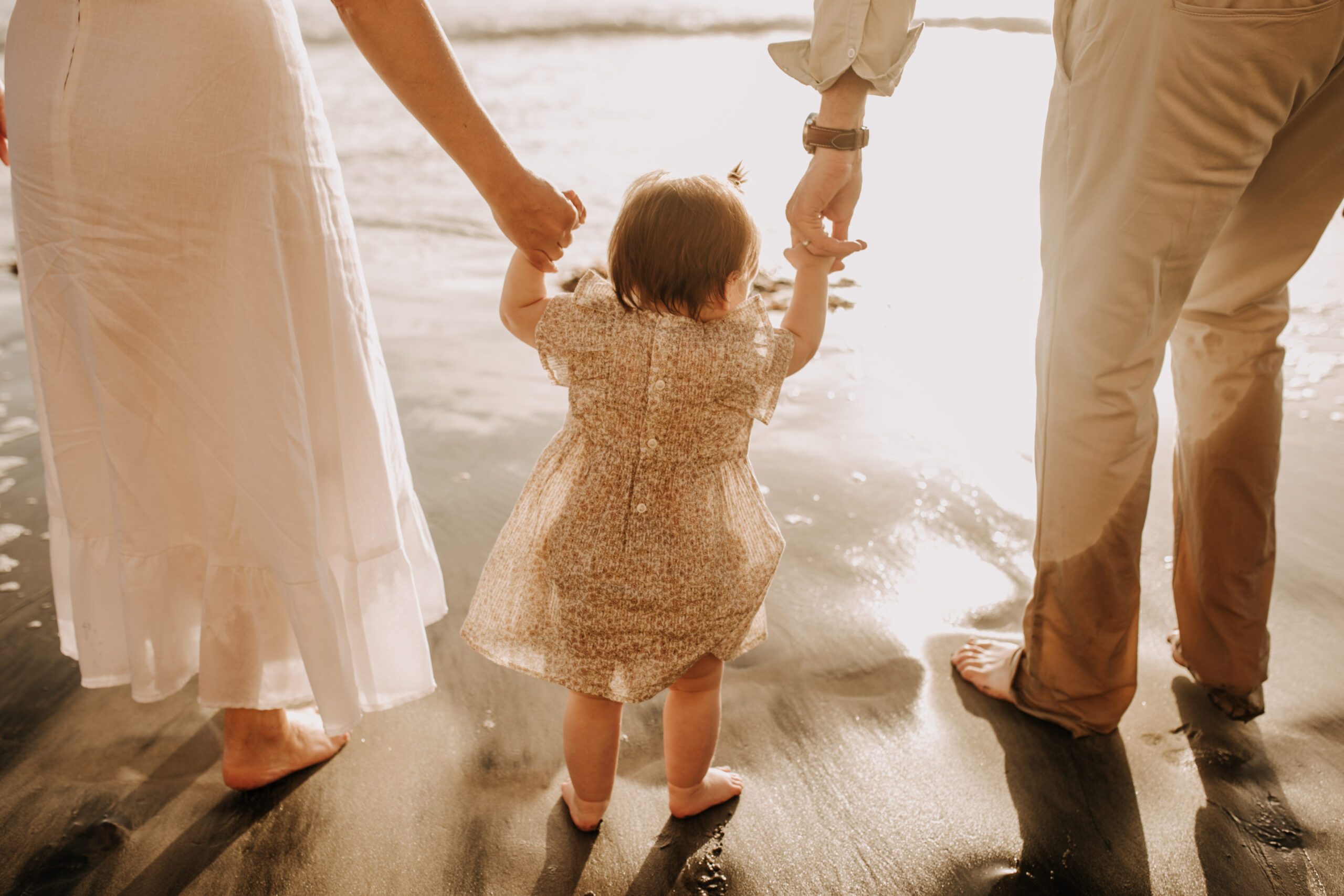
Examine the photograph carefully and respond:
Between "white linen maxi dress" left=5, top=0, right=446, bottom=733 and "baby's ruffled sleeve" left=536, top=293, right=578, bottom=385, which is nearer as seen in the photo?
"white linen maxi dress" left=5, top=0, right=446, bottom=733

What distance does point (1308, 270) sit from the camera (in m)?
3.86

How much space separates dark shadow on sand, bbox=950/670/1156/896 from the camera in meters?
1.39

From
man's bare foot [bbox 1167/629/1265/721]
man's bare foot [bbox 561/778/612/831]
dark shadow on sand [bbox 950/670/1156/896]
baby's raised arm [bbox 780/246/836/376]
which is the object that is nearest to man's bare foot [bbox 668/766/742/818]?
man's bare foot [bbox 561/778/612/831]

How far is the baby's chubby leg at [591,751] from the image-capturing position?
139 centimetres

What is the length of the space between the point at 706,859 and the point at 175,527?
101cm

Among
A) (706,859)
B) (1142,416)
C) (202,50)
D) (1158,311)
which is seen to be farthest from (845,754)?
(202,50)

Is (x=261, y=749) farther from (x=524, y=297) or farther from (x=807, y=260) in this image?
(x=807, y=260)

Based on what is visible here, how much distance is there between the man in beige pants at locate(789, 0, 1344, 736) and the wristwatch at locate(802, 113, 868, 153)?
0.15ft

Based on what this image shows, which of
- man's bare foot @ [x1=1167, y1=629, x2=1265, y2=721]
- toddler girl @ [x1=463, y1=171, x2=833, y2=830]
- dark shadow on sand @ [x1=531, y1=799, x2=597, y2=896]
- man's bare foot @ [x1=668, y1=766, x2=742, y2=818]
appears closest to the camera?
toddler girl @ [x1=463, y1=171, x2=833, y2=830]

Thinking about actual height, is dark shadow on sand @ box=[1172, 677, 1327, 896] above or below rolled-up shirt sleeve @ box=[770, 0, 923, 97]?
below

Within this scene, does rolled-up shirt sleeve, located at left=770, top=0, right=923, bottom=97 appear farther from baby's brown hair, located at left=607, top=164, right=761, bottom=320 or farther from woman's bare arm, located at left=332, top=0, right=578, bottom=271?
woman's bare arm, located at left=332, top=0, right=578, bottom=271

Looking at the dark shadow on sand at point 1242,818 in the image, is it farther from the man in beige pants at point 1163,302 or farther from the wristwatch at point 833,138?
the wristwatch at point 833,138

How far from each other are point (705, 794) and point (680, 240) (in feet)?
3.04

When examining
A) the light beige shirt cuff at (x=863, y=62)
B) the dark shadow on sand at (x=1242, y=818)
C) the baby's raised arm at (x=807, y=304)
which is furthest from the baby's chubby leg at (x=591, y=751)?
the light beige shirt cuff at (x=863, y=62)
